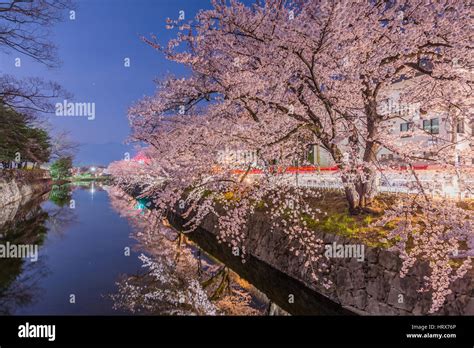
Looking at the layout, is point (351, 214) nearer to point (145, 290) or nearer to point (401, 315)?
point (401, 315)

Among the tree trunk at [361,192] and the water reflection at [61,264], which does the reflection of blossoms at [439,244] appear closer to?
the tree trunk at [361,192]

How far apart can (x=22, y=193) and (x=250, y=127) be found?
33604 mm

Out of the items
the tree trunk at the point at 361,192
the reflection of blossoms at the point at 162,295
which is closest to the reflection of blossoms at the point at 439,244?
the tree trunk at the point at 361,192

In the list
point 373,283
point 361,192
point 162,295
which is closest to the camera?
point 373,283

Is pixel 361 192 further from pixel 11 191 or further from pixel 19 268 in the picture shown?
pixel 11 191

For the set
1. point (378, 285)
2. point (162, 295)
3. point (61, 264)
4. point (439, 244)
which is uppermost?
point (439, 244)

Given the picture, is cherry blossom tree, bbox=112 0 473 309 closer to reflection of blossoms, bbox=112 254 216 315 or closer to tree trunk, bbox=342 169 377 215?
tree trunk, bbox=342 169 377 215

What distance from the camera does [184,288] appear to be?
9953 millimetres

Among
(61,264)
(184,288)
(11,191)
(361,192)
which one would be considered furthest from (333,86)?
(11,191)

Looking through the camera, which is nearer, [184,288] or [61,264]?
[184,288]

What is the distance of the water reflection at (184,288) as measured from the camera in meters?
8.76

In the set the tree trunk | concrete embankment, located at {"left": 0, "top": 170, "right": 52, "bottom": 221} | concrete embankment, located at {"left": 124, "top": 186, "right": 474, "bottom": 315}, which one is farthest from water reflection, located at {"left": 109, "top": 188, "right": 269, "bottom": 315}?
concrete embankment, located at {"left": 0, "top": 170, "right": 52, "bottom": 221}

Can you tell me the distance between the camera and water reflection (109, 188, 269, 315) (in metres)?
8.76

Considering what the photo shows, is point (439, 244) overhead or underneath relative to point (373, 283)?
overhead
